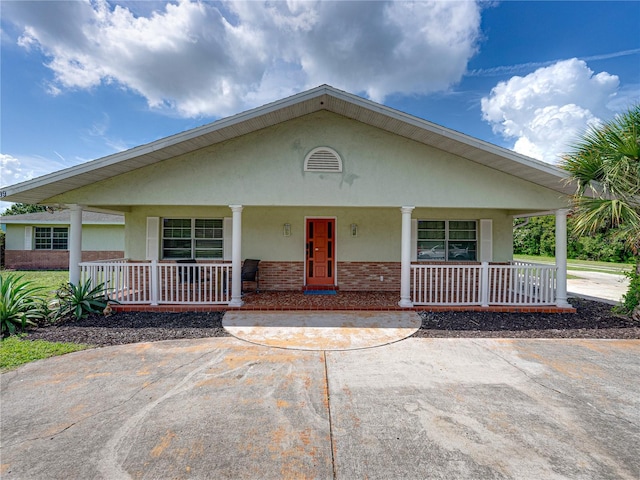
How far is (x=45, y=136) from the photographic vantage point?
12086 millimetres

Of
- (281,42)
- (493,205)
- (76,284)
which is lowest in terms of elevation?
(76,284)

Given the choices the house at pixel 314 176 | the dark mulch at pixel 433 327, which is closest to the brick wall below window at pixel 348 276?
the house at pixel 314 176

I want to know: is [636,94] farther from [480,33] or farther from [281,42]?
[281,42]

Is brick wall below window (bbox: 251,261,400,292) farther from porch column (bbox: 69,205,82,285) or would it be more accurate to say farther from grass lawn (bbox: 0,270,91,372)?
grass lawn (bbox: 0,270,91,372)

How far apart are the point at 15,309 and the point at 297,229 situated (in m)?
6.92

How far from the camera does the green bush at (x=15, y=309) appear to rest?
19.1ft

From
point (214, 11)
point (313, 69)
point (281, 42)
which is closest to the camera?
point (214, 11)

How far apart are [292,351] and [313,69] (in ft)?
30.4

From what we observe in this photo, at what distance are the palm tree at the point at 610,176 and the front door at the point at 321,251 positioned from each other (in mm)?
6284

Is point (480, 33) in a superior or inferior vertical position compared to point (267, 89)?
superior

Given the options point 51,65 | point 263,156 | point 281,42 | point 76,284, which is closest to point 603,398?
point 263,156

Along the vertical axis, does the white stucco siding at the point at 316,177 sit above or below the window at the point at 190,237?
above

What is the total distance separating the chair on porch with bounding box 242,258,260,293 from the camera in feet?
29.6

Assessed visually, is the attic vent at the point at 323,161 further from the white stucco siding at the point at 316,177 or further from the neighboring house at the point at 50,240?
the neighboring house at the point at 50,240
